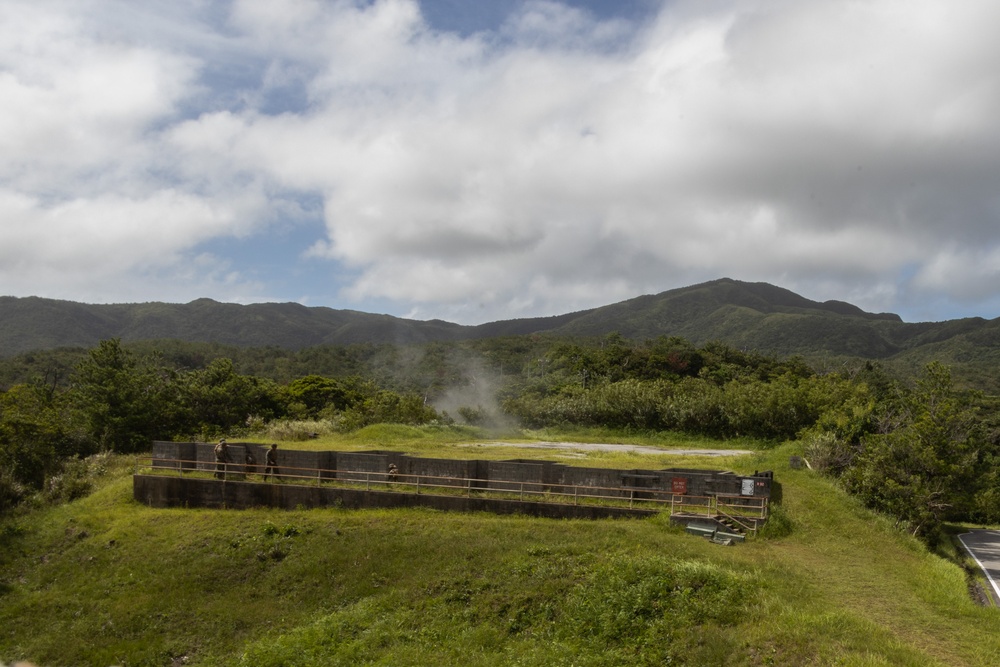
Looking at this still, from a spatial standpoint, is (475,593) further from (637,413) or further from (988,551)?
(637,413)

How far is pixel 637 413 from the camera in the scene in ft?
141

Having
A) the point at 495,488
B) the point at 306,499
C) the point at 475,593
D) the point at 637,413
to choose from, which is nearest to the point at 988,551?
the point at 637,413

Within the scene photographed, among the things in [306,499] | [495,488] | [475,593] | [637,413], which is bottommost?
[475,593]

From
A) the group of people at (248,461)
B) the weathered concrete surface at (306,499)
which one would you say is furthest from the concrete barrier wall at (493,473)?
the weathered concrete surface at (306,499)

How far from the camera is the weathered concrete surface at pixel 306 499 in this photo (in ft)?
65.0

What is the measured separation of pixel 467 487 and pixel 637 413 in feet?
76.6

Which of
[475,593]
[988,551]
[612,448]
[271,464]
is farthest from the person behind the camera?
[612,448]

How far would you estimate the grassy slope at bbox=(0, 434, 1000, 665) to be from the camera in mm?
11414

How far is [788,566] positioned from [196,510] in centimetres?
1908

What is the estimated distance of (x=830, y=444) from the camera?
27281mm

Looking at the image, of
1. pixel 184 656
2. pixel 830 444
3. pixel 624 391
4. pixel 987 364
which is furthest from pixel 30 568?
pixel 987 364

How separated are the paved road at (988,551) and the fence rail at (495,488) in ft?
22.6

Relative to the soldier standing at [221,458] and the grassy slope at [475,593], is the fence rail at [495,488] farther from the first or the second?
the grassy slope at [475,593]

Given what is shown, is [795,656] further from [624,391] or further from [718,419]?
[624,391]
